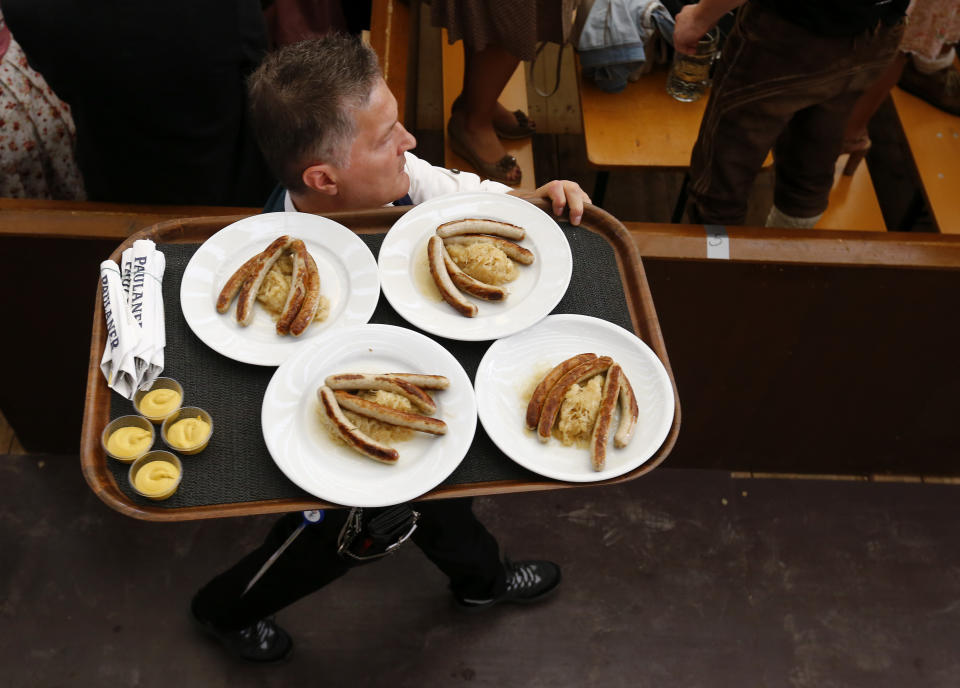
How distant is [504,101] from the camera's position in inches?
138

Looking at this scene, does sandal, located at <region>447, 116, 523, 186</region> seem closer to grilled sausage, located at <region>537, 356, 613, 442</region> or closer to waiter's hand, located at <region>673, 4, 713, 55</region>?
waiter's hand, located at <region>673, 4, 713, 55</region>

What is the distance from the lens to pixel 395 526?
5.79 ft

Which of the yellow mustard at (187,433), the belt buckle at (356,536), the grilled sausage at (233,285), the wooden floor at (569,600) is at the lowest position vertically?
the wooden floor at (569,600)

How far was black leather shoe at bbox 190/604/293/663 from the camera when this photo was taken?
2371mm

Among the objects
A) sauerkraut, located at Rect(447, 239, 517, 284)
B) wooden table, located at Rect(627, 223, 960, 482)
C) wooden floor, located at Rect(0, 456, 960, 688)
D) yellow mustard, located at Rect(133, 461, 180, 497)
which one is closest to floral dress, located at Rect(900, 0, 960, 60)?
wooden table, located at Rect(627, 223, 960, 482)

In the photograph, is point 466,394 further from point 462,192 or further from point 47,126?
point 47,126

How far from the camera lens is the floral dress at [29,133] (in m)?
2.37

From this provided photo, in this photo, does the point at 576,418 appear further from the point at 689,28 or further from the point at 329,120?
the point at 689,28

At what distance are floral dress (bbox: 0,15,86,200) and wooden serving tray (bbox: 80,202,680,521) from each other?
117 centimetres

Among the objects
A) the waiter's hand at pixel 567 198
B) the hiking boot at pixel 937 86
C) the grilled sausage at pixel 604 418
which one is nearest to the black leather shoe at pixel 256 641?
the grilled sausage at pixel 604 418

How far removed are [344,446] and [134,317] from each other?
0.46 m

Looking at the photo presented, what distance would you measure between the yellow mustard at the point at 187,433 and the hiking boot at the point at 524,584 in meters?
1.35

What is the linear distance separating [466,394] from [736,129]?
5.13ft

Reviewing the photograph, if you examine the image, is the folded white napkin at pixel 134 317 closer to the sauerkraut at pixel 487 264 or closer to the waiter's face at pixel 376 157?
the waiter's face at pixel 376 157
